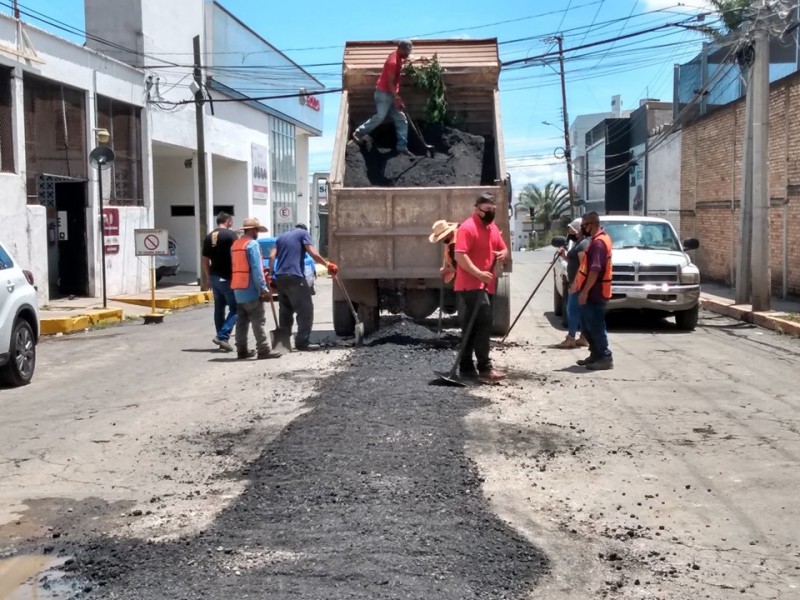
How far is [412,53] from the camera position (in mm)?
14172

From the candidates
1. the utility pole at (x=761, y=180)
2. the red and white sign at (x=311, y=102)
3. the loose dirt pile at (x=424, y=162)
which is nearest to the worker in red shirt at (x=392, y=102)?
the loose dirt pile at (x=424, y=162)

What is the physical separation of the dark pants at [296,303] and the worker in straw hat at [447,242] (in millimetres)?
2317

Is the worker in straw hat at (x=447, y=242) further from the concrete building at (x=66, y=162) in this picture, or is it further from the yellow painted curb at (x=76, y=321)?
the concrete building at (x=66, y=162)

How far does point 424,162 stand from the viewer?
43.4 feet

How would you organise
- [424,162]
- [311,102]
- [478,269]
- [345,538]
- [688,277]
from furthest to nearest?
[311,102] < [688,277] < [424,162] < [478,269] < [345,538]

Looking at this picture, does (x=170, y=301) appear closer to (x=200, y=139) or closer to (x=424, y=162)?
(x=200, y=139)

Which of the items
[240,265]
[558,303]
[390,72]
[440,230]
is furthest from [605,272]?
[558,303]

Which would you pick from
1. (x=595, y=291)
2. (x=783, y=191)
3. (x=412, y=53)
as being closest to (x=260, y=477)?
(x=595, y=291)

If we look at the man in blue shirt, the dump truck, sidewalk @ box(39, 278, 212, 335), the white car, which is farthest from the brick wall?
the white car

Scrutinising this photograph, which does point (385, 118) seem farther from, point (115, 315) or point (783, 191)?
point (783, 191)

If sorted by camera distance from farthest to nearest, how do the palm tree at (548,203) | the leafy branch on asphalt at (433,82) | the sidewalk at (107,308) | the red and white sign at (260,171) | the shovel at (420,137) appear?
1. the palm tree at (548,203)
2. the red and white sign at (260,171)
3. the sidewalk at (107,308)
4. the leafy branch on asphalt at (433,82)
5. the shovel at (420,137)

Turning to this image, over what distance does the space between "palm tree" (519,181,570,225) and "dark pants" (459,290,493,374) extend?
69791 mm

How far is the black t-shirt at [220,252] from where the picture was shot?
12.3 meters

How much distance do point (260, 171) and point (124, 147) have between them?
12.5m
